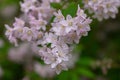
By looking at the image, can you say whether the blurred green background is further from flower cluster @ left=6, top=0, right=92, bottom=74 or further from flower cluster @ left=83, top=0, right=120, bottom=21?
flower cluster @ left=6, top=0, right=92, bottom=74

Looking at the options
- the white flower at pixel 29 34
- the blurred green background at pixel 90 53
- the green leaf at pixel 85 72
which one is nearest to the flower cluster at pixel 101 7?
the white flower at pixel 29 34

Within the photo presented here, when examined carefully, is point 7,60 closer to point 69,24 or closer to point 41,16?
point 41,16

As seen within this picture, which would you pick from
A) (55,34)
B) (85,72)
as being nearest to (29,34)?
(55,34)

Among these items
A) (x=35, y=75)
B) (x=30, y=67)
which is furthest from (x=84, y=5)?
(x=30, y=67)

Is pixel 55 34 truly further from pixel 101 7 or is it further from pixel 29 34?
pixel 101 7

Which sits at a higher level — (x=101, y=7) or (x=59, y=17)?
(x=101, y=7)

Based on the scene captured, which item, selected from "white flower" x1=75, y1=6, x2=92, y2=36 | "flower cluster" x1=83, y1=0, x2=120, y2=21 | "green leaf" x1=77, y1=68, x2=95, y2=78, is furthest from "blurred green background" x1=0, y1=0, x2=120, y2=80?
"white flower" x1=75, y1=6, x2=92, y2=36
